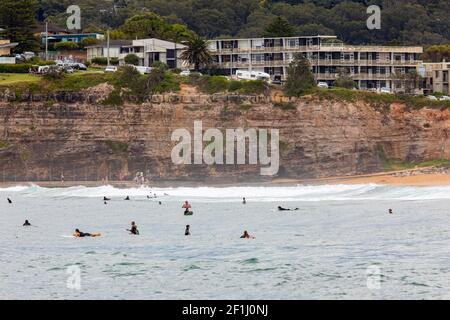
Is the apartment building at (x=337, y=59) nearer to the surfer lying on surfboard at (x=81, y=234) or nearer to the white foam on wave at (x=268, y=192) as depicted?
the white foam on wave at (x=268, y=192)

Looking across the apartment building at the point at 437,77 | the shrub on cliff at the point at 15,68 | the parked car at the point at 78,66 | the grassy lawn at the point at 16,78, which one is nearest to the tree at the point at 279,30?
the apartment building at the point at 437,77

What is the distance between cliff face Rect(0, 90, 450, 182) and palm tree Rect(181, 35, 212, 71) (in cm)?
1160

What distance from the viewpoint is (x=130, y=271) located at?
46.0 meters

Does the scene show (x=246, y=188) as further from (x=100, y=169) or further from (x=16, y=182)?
(x=16, y=182)

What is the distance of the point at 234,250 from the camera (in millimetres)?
52125

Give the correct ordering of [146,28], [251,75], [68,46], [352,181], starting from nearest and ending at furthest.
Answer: [352,181] → [251,75] → [68,46] → [146,28]

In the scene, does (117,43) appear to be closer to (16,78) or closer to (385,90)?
(16,78)

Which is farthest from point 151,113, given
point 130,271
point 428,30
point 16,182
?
point 428,30

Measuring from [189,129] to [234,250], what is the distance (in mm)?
60030

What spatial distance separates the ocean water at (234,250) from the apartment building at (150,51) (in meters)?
47.7

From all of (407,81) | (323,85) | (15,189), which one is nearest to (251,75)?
(323,85)

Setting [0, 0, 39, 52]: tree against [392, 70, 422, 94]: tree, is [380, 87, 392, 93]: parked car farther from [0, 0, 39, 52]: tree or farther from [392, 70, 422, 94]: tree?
[0, 0, 39, 52]: tree

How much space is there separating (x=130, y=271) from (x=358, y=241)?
13428 mm

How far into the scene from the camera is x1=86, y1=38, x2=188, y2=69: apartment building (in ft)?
434
